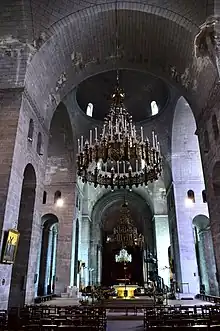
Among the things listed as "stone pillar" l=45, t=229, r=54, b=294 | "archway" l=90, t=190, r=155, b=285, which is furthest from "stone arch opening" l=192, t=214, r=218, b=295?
"stone pillar" l=45, t=229, r=54, b=294

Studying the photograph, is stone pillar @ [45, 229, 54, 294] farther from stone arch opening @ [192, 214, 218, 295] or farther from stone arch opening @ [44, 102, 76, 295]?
stone arch opening @ [192, 214, 218, 295]

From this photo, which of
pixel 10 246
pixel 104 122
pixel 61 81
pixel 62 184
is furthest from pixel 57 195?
pixel 10 246

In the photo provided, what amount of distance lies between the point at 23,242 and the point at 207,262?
12.2 meters

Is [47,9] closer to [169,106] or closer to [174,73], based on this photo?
[174,73]

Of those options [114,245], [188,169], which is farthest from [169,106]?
[114,245]

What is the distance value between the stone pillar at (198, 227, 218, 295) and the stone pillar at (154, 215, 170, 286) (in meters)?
3.84

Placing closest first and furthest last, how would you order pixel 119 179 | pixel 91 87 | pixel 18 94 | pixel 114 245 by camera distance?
pixel 18 94
pixel 119 179
pixel 91 87
pixel 114 245

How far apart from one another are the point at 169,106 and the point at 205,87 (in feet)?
20.9

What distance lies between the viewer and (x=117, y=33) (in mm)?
10711

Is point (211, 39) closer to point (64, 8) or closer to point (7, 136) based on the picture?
point (64, 8)

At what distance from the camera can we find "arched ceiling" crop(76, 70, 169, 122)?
16.7m

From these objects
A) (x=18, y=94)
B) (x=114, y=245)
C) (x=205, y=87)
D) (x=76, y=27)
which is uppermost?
(x=76, y=27)

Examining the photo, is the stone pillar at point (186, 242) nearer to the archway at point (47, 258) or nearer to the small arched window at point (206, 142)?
the small arched window at point (206, 142)

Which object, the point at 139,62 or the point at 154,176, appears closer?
the point at 154,176
